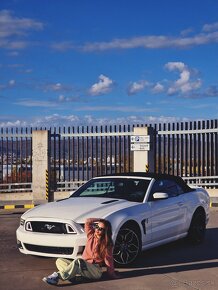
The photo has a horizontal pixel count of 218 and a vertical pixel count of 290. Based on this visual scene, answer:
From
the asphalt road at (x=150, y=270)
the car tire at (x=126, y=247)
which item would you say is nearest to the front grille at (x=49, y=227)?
the asphalt road at (x=150, y=270)

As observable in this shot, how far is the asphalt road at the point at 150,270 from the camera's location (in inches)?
282

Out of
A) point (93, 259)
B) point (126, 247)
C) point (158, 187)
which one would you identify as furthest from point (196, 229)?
point (93, 259)

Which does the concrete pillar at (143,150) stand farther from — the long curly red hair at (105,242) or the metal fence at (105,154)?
the long curly red hair at (105,242)

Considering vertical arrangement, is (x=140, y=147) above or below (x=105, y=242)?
above

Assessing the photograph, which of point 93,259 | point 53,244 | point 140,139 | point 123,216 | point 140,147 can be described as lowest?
point 93,259

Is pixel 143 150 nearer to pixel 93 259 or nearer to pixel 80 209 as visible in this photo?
pixel 80 209

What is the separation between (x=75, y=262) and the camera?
732 centimetres

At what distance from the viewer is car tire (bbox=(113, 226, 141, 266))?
8.16 m

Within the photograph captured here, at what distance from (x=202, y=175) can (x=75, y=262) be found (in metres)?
12.3

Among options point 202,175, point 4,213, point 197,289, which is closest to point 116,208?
point 197,289

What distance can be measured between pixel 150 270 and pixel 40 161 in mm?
12705

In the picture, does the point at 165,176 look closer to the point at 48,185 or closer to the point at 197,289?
the point at 197,289

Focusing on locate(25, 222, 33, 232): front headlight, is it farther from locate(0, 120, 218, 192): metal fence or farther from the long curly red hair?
locate(0, 120, 218, 192): metal fence

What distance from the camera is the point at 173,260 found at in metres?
8.77
